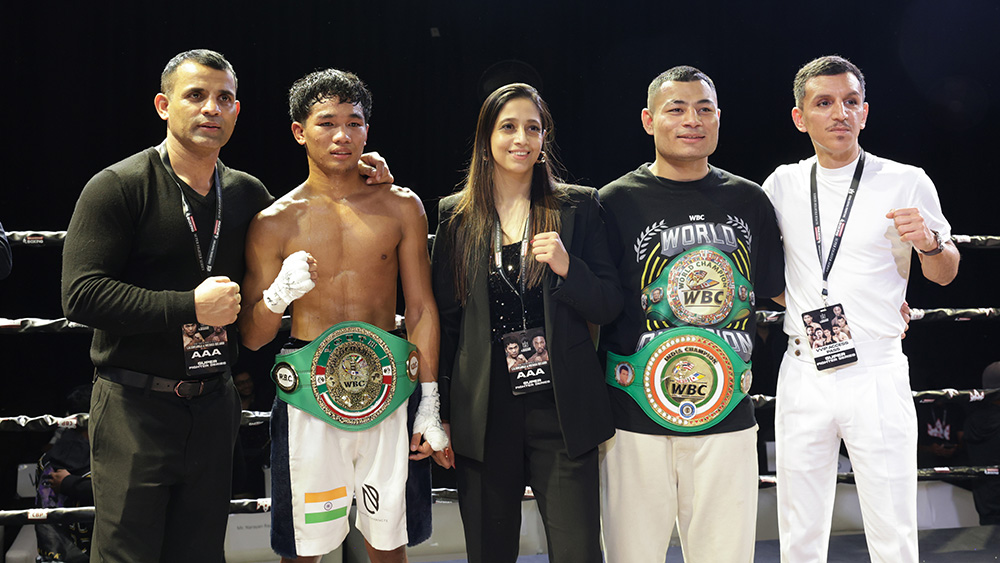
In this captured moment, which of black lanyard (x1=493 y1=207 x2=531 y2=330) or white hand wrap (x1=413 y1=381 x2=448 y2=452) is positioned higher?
black lanyard (x1=493 y1=207 x2=531 y2=330)

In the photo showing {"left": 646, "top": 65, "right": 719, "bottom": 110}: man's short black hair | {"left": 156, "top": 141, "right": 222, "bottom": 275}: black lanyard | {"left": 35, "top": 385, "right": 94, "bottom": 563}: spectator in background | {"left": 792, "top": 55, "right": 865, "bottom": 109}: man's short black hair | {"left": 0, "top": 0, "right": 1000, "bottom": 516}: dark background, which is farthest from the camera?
{"left": 0, "top": 0, "right": 1000, "bottom": 516}: dark background

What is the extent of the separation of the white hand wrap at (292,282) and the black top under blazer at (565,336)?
1.19 ft

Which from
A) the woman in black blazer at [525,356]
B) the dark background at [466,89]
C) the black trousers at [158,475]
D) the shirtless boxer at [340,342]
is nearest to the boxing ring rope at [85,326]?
the shirtless boxer at [340,342]

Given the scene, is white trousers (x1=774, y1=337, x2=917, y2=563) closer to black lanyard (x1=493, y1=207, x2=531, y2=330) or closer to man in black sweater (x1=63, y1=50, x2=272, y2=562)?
black lanyard (x1=493, y1=207, x2=531, y2=330)

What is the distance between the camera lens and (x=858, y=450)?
192 centimetres

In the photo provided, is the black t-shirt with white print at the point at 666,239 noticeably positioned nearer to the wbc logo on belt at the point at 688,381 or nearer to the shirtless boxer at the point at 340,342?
the wbc logo on belt at the point at 688,381

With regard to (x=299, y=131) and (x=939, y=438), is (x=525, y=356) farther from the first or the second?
(x=939, y=438)

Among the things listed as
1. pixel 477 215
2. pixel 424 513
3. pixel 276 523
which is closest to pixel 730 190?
pixel 477 215

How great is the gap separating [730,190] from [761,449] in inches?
109

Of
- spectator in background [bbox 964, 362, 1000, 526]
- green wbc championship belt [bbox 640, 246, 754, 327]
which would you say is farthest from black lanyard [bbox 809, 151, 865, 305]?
spectator in background [bbox 964, 362, 1000, 526]

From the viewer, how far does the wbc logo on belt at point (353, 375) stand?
1.79 metres

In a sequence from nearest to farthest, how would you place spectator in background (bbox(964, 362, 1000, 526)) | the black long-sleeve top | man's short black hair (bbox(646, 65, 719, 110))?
the black long-sleeve top
man's short black hair (bbox(646, 65, 719, 110))
spectator in background (bbox(964, 362, 1000, 526))

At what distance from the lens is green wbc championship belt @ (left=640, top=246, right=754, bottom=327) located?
6.12ft

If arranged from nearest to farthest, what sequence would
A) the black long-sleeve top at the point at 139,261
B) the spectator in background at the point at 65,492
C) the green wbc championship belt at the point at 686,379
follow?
the black long-sleeve top at the point at 139,261, the green wbc championship belt at the point at 686,379, the spectator in background at the point at 65,492
